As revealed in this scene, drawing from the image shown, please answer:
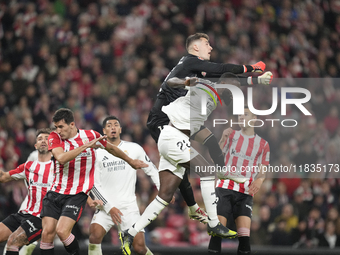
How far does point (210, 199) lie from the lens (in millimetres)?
5723

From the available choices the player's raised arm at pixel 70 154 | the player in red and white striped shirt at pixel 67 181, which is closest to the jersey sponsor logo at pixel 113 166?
the player in red and white striped shirt at pixel 67 181

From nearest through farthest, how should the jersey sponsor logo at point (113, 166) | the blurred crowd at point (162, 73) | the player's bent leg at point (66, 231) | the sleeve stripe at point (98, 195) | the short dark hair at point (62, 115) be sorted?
the player's bent leg at point (66, 231), the short dark hair at point (62, 115), the sleeve stripe at point (98, 195), the jersey sponsor logo at point (113, 166), the blurred crowd at point (162, 73)

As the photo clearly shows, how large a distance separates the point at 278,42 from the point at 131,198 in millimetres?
8156

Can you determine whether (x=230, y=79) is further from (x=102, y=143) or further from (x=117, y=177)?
(x=117, y=177)

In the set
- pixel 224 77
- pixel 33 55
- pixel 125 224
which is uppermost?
pixel 33 55

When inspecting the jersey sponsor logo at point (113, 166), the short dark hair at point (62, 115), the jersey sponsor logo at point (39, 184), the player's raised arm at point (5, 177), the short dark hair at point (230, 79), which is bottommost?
the jersey sponsor logo at point (39, 184)

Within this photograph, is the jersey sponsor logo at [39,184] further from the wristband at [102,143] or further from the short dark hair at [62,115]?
the wristband at [102,143]

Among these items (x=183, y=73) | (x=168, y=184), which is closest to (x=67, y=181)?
(x=168, y=184)

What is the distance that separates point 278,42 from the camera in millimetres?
13750

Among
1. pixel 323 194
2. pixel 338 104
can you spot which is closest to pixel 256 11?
pixel 338 104

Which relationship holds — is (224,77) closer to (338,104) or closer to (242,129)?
(242,129)

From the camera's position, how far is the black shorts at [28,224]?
673cm

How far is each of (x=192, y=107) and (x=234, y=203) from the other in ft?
5.90

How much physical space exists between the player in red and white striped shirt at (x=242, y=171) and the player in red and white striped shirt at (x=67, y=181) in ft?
4.40
